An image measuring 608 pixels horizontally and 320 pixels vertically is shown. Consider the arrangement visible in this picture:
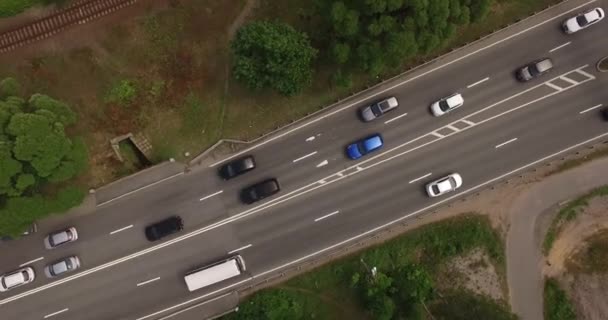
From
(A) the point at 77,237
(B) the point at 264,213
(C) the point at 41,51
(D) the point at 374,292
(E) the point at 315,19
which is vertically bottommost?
(D) the point at 374,292

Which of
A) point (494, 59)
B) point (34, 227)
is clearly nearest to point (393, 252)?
point (494, 59)

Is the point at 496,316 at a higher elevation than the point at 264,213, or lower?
lower

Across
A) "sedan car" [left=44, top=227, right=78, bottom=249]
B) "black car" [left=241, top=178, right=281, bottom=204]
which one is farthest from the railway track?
"black car" [left=241, top=178, right=281, bottom=204]

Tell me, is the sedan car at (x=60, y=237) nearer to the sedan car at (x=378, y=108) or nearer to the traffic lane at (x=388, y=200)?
the traffic lane at (x=388, y=200)

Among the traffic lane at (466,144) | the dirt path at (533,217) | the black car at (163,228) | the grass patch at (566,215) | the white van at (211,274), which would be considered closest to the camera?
the white van at (211,274)

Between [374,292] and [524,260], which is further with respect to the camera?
[524,260]

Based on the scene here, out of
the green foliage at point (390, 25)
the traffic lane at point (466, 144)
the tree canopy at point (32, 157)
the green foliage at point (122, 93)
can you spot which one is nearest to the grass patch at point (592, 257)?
the traffic lane at point (466, 144)

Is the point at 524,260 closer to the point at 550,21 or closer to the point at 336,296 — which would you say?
the point at 336,296
